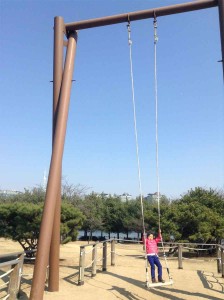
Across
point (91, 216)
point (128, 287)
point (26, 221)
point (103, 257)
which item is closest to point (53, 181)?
point (128, 287)

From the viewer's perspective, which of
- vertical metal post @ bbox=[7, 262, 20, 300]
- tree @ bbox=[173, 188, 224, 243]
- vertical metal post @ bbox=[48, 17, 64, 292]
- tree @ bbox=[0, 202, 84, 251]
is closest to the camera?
vertical metal post @ bbox=[7, 262, 20, 300]

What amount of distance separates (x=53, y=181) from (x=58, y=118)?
1169 mm

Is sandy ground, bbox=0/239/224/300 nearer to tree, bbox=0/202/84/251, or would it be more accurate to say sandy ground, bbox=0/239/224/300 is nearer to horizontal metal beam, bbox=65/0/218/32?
tree, bbox=0/202/84/251

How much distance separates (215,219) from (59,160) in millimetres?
11863

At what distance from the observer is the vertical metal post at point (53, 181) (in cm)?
527

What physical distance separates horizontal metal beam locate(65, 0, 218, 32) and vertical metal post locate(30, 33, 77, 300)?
26 cm

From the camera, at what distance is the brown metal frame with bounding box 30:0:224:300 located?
5414 mm

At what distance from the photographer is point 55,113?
6754 mm

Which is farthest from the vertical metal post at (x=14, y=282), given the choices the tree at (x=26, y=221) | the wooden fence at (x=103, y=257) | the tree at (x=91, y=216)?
the tree at (x=91, y=216)

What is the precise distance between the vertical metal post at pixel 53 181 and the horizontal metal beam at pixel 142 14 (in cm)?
26

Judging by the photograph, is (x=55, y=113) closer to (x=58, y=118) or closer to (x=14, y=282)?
(x=58, y=118)

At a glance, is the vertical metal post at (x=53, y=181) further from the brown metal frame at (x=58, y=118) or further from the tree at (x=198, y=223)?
the tree at (x=198, y=223)

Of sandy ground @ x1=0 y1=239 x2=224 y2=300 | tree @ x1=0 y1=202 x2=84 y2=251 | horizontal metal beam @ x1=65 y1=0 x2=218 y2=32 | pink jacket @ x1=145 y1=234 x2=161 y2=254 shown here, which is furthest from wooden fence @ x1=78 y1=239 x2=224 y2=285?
horizontal metal beam @ x1=65 y1=0 x2=218 y2=32

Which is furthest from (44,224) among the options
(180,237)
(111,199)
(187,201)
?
(111,199)
